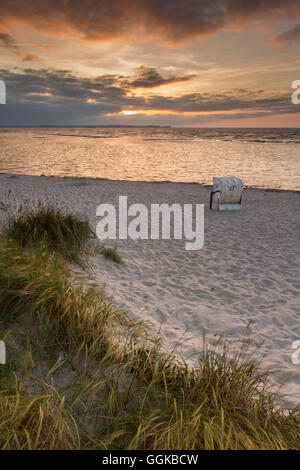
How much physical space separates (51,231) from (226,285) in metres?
3.43

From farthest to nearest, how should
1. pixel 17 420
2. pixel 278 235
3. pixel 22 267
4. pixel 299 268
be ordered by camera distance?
pixel 278 235 → pixel 299 268 → pixel 22 267 → pixel 17 420

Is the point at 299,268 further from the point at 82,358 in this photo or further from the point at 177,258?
the point at 82,358

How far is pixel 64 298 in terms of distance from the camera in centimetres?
317

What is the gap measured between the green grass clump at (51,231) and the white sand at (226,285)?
628 mm

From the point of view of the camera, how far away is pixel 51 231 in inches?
211

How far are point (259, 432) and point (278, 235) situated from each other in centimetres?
714

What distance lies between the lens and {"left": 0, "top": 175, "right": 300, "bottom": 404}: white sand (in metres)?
4.00

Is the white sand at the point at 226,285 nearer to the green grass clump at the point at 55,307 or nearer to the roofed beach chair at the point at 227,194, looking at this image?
the roofed beach chair at the point at 227,194

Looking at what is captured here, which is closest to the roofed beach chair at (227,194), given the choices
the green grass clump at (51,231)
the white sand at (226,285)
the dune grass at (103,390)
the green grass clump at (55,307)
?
the white sand at (226,285)

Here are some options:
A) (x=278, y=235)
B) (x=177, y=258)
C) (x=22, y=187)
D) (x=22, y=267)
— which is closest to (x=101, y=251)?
(x=177, y=258)

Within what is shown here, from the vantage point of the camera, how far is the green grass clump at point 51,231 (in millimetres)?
5031

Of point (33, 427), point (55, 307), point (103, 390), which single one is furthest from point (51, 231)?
point (33, 427)

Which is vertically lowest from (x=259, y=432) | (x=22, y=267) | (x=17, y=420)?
(x=259, y=432)

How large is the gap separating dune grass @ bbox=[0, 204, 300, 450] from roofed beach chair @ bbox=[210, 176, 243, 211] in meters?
7.92
